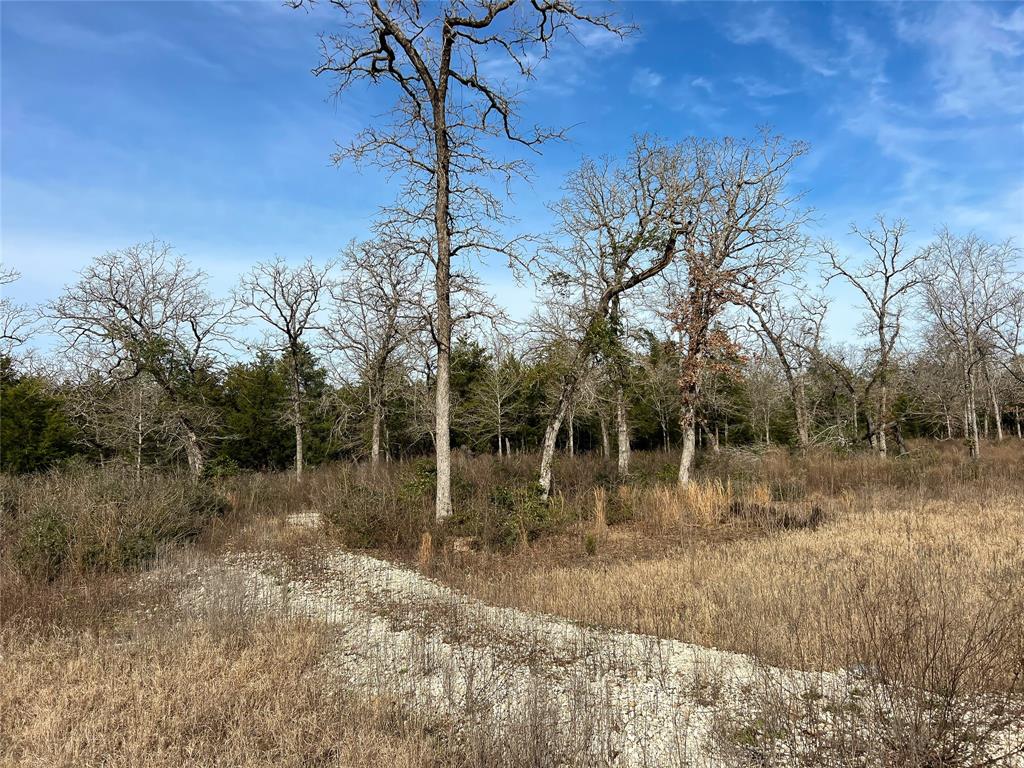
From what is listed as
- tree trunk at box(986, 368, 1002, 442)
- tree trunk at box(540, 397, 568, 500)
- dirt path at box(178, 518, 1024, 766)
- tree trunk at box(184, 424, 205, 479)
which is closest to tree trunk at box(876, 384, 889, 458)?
tree trunk at box(986, 368, 1002, 442)

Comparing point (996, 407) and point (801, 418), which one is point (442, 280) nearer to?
point (801, 418)

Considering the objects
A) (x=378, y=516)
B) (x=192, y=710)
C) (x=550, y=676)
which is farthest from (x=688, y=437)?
(x=192, y=710)

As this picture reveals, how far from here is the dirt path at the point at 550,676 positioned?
381cm

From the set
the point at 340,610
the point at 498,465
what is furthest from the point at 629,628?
the point at 498,465

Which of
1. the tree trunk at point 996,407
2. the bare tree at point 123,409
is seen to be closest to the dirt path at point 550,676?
the bare tree at point 123,409

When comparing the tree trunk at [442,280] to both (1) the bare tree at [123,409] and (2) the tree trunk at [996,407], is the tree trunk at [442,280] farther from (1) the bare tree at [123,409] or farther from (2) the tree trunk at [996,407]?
(2) the tree trunk at [996,407]

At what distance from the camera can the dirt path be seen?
3807 millimetres

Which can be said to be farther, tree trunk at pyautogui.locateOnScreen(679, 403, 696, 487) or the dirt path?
tree trunk at pyautogui.locateOnScreen(679, 403, 696, 487)

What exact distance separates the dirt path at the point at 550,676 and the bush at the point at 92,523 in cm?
296

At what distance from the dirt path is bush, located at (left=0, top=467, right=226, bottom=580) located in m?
2.96

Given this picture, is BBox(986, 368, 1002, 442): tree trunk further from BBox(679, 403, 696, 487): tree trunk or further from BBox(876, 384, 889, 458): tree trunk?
BBox(679, 403, 696, 487): tree trunk

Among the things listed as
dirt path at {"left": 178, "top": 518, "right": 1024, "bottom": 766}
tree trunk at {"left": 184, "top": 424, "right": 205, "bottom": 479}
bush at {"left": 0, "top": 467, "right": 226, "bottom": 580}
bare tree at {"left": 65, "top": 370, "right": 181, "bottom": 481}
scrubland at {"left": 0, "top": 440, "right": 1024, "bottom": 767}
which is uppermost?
bare tree at {"left": 65, "top": 370, "right": 181, "bottom": 481}

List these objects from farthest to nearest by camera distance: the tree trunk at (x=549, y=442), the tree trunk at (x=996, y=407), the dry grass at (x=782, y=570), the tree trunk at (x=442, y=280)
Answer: the tree trunk at (x=996, y=407) → the tree trunk at (x=549, y=442) → the tree trunk at (x=442, y=280) → the dry grass at (x=782, y=570)

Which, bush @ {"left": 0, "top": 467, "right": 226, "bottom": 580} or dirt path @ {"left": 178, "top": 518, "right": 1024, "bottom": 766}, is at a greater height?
bush @ {"left": 0, "top": 467, "right": 226, "bottom": 580}
